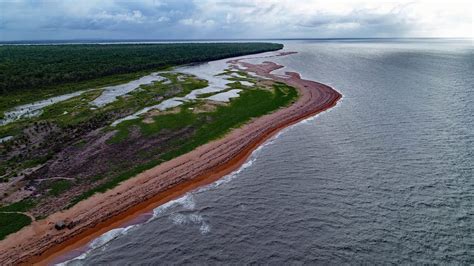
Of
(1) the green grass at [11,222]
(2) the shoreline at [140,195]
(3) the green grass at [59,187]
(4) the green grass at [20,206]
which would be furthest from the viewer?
(3) the green grass at [59,187]

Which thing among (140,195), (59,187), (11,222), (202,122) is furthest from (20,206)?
(202,122)

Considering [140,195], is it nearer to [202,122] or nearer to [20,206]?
[20,206]

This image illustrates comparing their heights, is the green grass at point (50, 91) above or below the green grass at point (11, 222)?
above

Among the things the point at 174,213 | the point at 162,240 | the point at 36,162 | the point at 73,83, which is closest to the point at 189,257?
the point at 162,240

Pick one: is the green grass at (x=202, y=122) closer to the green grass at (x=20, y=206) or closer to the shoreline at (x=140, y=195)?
the shoreline at (x=140, y=195)

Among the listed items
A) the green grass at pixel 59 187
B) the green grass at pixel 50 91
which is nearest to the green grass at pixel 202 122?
the green grass at pixel 59 187

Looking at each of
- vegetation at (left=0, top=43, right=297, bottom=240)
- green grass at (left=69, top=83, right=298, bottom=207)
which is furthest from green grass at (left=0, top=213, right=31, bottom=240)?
green grass at (left=69, top=83, right=298, bottom=207)

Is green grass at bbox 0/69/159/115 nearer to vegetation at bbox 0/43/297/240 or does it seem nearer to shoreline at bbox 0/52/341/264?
vegetation at bbox 0/43/297/240
